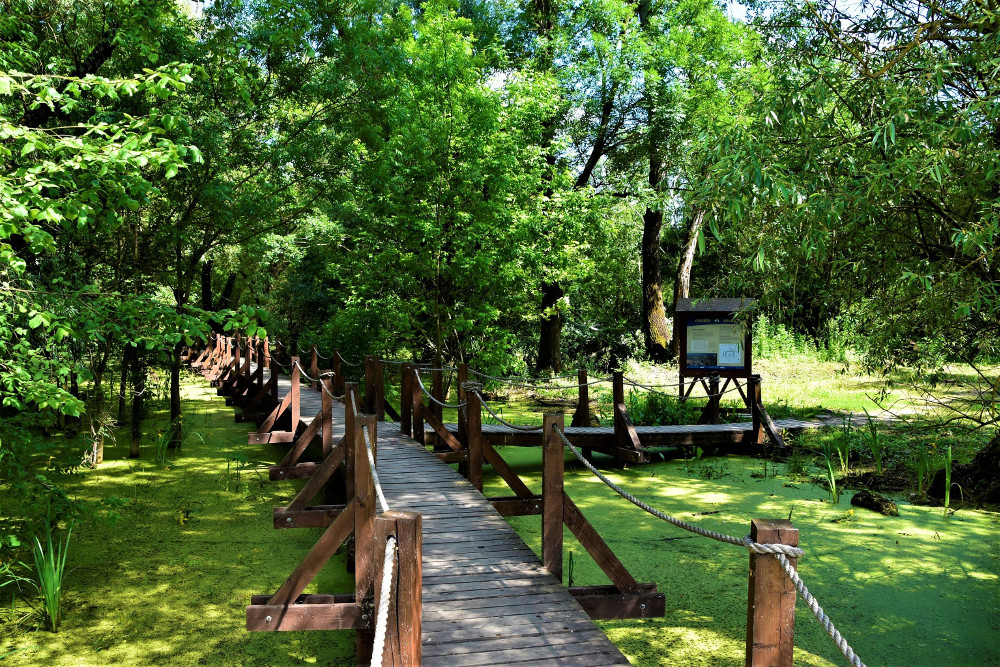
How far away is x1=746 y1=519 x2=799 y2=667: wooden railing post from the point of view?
234 cm

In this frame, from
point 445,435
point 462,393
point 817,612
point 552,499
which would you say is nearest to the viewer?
point 817,612

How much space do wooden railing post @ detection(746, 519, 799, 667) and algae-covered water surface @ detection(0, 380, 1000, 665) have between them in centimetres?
236

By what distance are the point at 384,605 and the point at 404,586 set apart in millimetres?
355

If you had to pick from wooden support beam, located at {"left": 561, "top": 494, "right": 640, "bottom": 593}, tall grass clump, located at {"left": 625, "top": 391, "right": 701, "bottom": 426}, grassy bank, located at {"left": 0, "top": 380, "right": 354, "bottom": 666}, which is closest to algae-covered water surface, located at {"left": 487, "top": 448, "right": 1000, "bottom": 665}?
wooden support beam, located at {"left": 561, "top": 494, "right": 640, "bottom": 593}

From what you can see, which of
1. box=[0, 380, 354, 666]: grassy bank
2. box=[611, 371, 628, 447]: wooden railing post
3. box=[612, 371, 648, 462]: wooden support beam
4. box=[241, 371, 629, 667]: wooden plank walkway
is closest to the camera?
box=[241, 371, 629, 667]: wooden plank walkway

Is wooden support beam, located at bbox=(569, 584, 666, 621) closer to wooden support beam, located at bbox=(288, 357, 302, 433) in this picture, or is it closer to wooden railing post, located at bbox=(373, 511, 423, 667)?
wooden railing post, located at bbox=(373, 511, 423, 667)

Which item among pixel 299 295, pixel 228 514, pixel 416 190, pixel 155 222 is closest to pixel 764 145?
pixel 228 514

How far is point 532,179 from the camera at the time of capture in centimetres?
1324

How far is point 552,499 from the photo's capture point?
4.63m

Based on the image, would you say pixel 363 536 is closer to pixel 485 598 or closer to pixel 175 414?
pixel 485 598

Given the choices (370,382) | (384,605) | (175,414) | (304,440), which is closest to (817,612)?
(384,605)

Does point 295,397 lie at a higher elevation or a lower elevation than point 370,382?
lower

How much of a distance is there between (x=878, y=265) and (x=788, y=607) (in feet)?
14.4

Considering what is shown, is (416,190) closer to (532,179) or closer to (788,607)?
(532,179)
